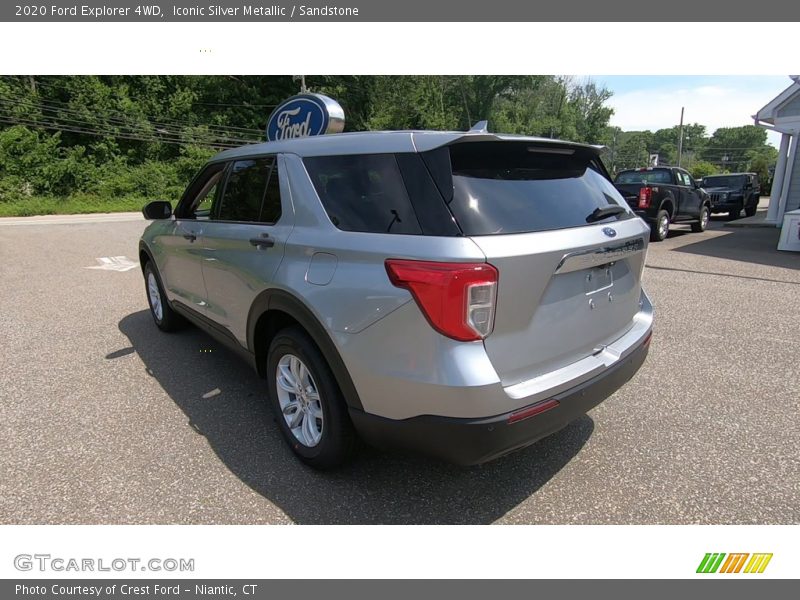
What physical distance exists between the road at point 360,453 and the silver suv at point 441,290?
0.40m

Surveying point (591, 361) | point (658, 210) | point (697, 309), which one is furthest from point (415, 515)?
point (658, 210)

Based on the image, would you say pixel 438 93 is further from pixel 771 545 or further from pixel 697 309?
pixel 771 545

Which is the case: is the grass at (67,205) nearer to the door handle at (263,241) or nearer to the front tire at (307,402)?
the door handle at (263,241)

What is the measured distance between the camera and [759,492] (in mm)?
2338

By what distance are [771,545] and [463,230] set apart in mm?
2036

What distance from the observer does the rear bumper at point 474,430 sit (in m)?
1.83

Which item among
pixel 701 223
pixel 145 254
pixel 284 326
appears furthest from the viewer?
pixel 701 223

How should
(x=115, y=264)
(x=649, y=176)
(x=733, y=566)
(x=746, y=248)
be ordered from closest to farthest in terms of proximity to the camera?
1. (x=733, y=566)
2. (x=115, y=264)
3. (x=746, y=248)
4. (x=649, y=176)

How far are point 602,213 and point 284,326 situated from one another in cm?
192

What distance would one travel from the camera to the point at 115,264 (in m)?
9.45

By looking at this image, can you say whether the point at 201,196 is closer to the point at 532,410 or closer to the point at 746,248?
the point at 532,410

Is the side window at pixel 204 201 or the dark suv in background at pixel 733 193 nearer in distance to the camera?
the side window at pixel 204 201

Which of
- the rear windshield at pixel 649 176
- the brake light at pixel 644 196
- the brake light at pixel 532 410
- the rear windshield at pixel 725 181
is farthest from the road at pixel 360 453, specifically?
the rear windshield at pixel 725 181

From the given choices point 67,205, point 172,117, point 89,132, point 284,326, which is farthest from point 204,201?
point 172,117
